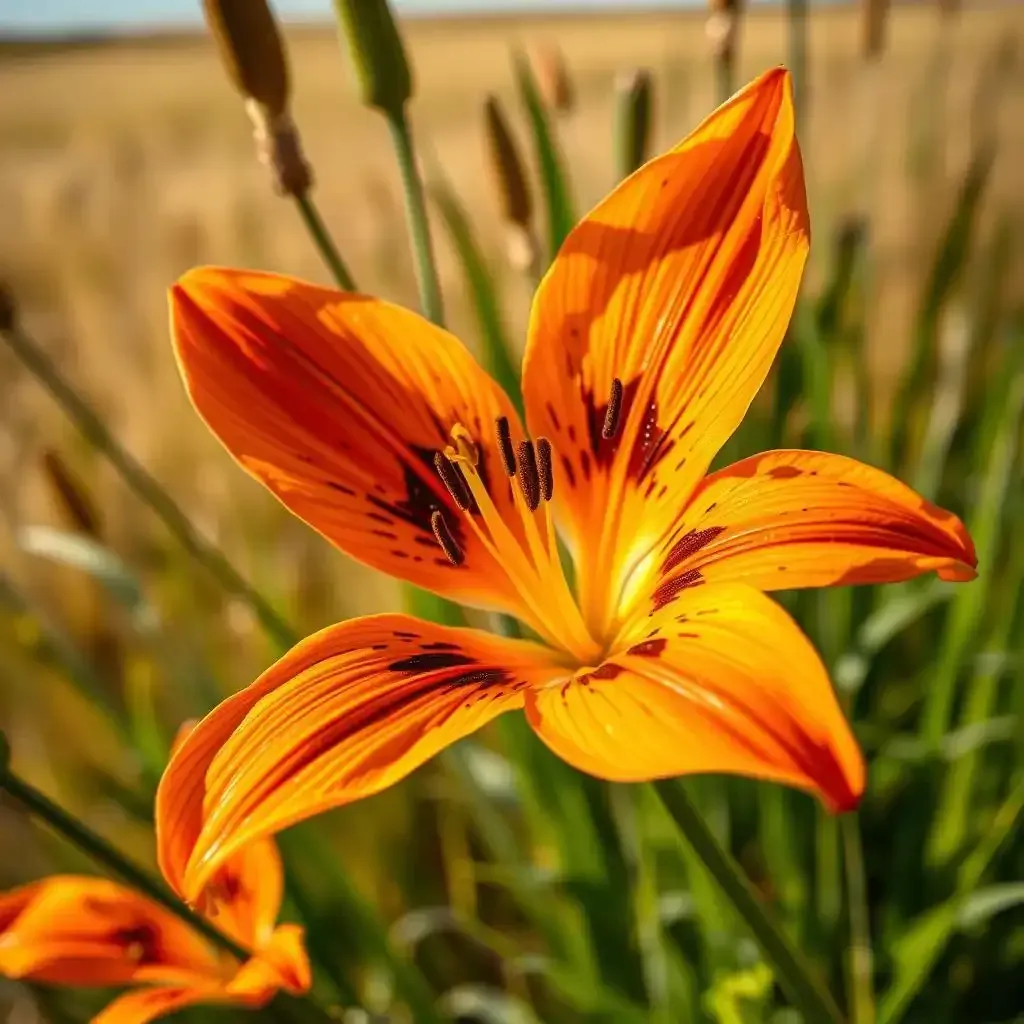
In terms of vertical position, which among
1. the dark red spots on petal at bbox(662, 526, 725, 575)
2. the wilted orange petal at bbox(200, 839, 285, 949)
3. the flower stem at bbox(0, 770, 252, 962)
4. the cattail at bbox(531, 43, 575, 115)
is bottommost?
the wilted orange petal at bbox(200, 839, 285, 949)

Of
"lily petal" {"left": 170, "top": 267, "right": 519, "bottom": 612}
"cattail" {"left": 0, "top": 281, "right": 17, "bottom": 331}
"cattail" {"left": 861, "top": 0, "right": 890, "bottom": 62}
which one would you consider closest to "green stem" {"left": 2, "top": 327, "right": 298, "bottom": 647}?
"cattail" {"left": 0, "top": 281, "right": 17, "bottom": 331}

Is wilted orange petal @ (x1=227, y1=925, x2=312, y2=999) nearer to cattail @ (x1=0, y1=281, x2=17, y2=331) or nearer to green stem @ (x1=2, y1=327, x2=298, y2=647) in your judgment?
green stem @ (x1=2, y1=327, x2=298, y2=647)

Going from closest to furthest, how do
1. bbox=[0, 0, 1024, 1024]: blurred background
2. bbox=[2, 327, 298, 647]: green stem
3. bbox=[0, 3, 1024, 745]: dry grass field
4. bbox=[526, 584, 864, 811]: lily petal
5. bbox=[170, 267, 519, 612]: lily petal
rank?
bbox=[526, 584, 864, 811]: lily petal
bbox=[170, 267, 519, 612]: lily petal
bbox=[2, 327, 298, 647]: green stem
bbox=[0, 0, 1024, 1024]: blurred background
bbox=[0, 3, 1024, 745]: dry grass field

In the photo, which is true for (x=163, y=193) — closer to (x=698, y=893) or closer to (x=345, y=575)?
(x=345, y=575)

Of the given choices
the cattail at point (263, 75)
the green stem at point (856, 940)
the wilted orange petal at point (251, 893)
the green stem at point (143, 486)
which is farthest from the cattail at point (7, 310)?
the green stem at point (856, 940)

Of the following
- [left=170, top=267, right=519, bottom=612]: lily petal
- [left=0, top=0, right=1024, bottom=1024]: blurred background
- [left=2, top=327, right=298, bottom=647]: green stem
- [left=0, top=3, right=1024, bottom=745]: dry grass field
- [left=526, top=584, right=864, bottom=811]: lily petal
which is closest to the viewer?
[left=526, top=584, right=864, bottom=811]: lily petal

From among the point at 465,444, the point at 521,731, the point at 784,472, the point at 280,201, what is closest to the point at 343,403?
the point at 465,444

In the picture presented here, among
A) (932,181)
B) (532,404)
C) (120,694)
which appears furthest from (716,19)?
(120,694)

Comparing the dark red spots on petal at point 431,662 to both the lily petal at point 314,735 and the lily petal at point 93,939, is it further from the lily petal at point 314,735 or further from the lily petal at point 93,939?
the lily petal at point 93,939
